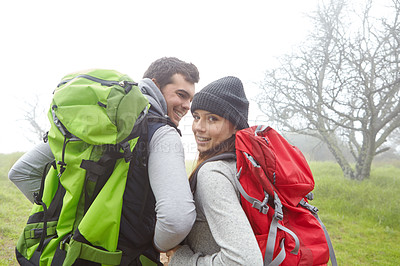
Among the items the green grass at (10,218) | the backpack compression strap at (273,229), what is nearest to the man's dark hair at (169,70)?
the backpack compression strap at (273,229)

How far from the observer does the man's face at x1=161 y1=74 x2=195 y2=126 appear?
238cm

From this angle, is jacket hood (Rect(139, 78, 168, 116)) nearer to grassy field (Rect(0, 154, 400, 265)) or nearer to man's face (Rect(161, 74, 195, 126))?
man's face (Rect(161, 74, 195, 126))

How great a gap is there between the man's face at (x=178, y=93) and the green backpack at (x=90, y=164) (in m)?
0.95

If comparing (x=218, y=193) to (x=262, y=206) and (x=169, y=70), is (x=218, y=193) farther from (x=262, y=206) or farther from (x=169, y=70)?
(x=169, y=70)

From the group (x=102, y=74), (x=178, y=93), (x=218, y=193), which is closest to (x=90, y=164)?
(x=102, y=74)

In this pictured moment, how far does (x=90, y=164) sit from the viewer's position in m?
1.28

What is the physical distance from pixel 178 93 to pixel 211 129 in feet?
2.27

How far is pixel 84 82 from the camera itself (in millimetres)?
1397

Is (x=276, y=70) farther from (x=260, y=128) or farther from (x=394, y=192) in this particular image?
(x=260, y=128)

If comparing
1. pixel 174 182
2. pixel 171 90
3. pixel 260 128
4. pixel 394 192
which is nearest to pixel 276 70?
pixel 394 192

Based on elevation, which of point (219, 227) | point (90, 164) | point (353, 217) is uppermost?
point (90, 164)

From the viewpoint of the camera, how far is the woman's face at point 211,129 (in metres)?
1.88

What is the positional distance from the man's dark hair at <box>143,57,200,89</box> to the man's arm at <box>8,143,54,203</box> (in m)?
1.11

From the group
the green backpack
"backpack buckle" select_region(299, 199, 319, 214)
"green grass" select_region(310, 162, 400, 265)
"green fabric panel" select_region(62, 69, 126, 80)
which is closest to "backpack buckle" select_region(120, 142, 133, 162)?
the green backpack
